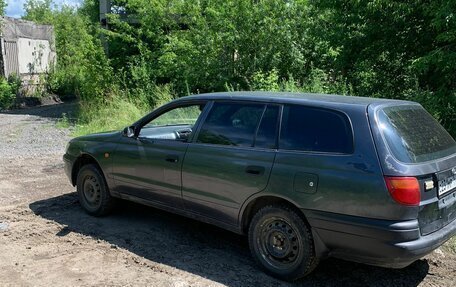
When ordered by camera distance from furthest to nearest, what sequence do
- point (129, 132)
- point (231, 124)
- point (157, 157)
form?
1. point (129, 132)
2. point (157, 157)
3. point (231, 124)

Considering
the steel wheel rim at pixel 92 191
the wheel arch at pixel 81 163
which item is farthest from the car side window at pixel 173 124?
the steel wheel rim at pixel 92 191

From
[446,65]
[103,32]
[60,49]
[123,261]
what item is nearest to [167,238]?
[123,261]

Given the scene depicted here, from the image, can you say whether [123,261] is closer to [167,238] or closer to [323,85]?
[167,238]

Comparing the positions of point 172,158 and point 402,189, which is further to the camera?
point 172,158

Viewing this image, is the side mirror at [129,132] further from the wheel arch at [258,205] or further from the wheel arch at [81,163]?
the wheel arch at [258,205]

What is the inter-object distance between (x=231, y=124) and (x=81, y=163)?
2537 millimetres

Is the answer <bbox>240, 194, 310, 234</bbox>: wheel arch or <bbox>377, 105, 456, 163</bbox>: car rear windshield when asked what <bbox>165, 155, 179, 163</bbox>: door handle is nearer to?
<bbox>240, 194, 310, 234</bbox>: wheel arch

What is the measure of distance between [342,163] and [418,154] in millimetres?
631

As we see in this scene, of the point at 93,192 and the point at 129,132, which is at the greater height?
the point at 129,132

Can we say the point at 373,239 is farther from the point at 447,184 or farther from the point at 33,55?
the point at 33,55

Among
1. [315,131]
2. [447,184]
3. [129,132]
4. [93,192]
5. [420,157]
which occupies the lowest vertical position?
[93,192]

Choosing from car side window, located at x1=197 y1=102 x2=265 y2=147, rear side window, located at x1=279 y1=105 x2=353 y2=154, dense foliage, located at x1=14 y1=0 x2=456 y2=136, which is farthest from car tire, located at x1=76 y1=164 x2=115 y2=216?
dense foliage, located at x1=14 y1=0 x2=456 y2=136

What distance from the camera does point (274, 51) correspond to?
12898 mm

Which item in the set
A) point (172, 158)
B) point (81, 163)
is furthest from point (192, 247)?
point (81, 163)
